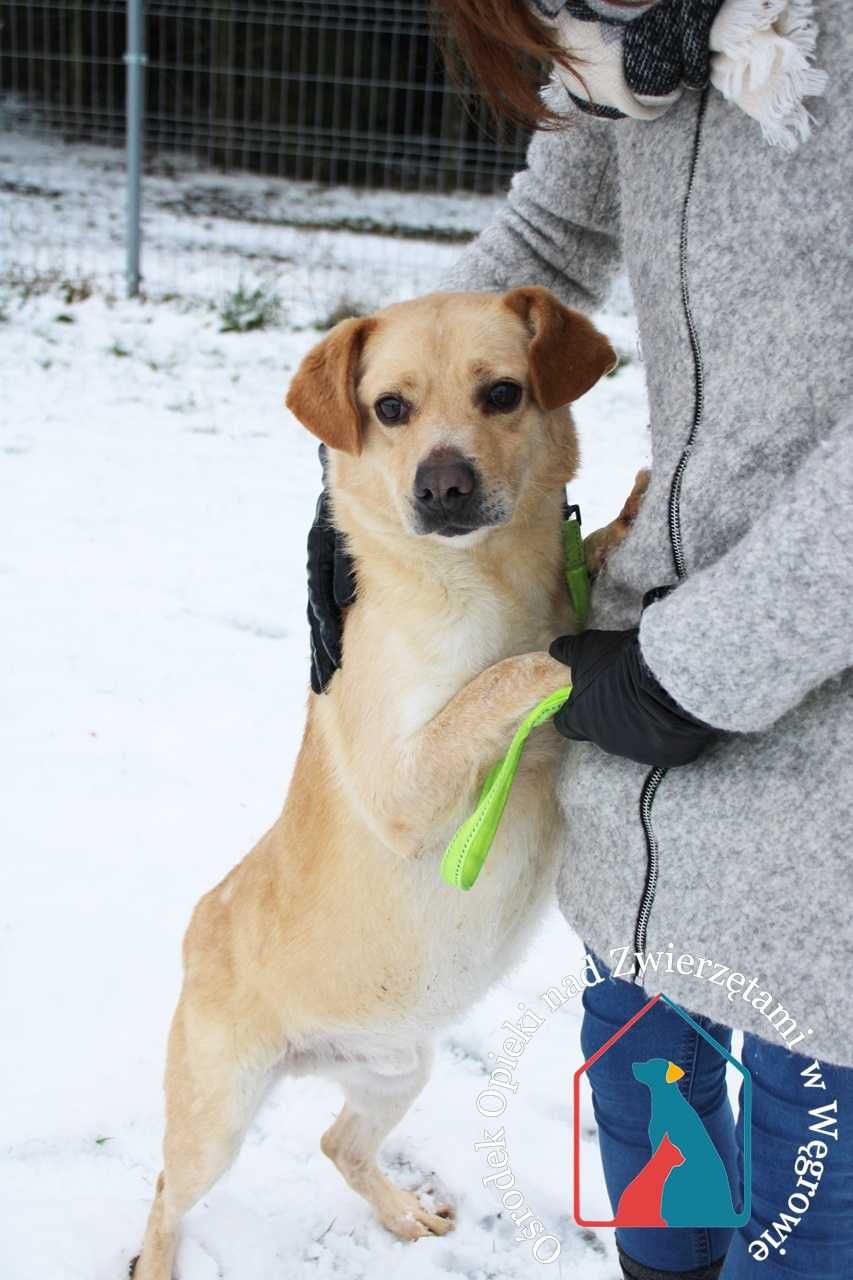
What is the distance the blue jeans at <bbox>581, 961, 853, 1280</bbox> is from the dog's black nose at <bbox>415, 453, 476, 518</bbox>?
29.6 inches

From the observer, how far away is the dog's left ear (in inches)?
82.2

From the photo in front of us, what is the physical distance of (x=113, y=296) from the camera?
25.4 ft

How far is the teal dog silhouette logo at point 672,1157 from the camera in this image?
1771 mm

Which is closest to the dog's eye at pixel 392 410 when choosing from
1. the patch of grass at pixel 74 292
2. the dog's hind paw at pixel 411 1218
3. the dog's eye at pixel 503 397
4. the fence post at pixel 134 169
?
the dog's eye at pixel 503 397

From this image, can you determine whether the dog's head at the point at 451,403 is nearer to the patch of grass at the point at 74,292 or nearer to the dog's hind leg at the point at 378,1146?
the dog's hind leg at the point at 378,1146

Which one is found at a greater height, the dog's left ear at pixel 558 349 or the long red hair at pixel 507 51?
the long red hair at pixel 507 51

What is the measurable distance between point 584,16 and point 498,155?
10.3 m

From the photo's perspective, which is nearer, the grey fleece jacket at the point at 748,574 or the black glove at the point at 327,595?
the grey fleece jacket at the point at 748,574

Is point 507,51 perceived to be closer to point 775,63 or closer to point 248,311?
point 775,63

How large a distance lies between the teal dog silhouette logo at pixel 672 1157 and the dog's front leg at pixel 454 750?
16.7 inches

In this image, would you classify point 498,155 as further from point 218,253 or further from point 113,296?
point 113,296

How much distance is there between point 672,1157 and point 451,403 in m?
1.24

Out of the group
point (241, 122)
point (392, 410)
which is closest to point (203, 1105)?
point (392, 410)

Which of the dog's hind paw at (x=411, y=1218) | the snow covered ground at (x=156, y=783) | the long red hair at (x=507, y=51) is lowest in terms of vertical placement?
the dog's hind paw at (x=411, y=1218)
